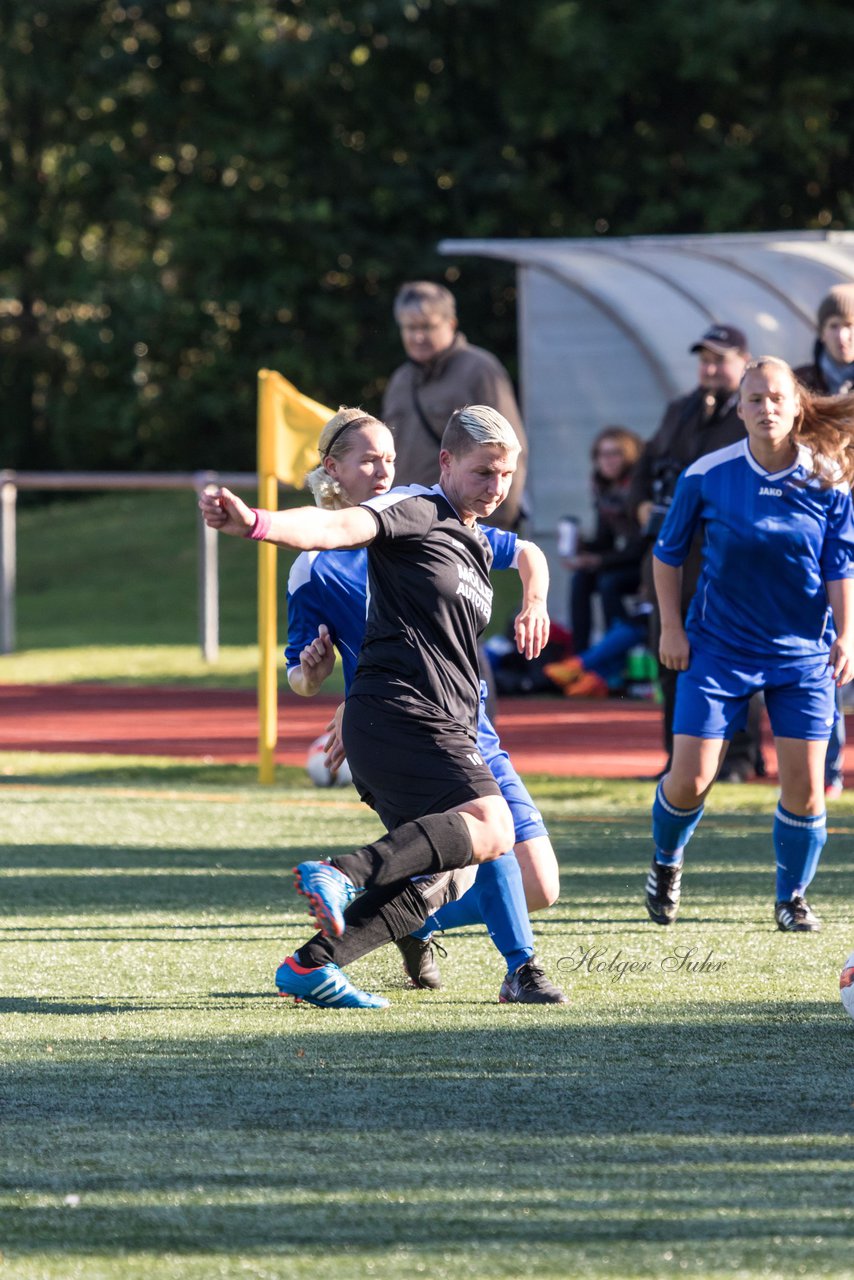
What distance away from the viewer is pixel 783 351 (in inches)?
574

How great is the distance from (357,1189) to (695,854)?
181 inches

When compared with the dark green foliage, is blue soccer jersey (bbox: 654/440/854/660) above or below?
below

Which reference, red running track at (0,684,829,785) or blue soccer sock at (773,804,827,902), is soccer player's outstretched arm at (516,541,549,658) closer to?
blue soccer sock at (773,804,827,902)

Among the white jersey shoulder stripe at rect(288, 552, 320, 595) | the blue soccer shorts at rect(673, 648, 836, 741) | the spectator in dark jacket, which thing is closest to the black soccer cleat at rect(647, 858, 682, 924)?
the blue soccer shorts at rect(673, 648, 836, 741)

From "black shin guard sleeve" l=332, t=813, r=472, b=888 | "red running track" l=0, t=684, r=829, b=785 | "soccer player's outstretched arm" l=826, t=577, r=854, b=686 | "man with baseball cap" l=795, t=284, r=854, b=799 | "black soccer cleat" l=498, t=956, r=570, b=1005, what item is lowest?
"red running track" l=0, t=684, r=829, b=785

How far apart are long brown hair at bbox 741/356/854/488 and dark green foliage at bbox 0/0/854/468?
1793cm

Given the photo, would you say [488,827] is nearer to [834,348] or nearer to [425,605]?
[425,605]

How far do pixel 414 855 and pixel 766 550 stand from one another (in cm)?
190

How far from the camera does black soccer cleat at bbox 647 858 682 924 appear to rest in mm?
6418

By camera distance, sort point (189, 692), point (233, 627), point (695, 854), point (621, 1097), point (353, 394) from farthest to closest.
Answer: point (353, 394) → point (233, 627) → point (189, 692) → point (695, 854) → point (621, 1097)

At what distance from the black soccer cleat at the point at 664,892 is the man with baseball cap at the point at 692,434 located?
1848 millimetres

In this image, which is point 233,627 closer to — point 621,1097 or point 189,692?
point 189,692

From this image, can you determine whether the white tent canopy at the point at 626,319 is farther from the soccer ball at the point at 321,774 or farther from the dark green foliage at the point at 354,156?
the dark green foliage at the point at 354,156

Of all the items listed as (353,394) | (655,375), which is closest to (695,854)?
(655,375)
